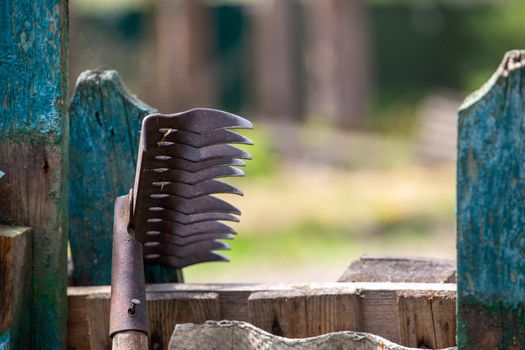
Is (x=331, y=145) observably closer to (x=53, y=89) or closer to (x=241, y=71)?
(x=241, y=71)

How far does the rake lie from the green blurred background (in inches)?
161

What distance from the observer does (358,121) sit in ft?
55.3

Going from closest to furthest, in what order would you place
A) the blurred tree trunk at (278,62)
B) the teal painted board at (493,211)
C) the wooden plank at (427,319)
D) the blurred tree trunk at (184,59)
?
the teal painted board at (493,211) < the wooden plank at (427,319) < the blurred tree trunk at (184,59) < the blurred tree trunk at (278,62)

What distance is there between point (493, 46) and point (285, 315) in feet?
66.2

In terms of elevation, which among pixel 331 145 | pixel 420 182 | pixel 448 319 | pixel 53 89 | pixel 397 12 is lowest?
pixel 448 319

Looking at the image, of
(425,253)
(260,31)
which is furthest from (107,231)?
(260,31)

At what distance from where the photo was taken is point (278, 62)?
17.9 metres

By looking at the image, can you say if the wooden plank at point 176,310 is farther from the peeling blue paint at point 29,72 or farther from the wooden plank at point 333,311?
the peeling blue paint at point 29,72

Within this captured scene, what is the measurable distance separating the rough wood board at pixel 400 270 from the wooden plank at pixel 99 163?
52 cm

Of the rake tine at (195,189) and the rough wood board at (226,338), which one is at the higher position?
the rake tine at (195,189)

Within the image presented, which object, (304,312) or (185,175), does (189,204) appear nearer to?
(185,175)

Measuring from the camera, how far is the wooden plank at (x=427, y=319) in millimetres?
2332

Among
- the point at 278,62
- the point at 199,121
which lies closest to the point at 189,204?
the point at 199,121

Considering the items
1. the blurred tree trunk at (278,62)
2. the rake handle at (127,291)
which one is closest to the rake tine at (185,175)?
the rake handle at (127,291)
